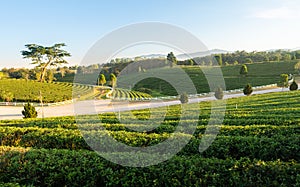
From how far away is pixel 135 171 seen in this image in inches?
218

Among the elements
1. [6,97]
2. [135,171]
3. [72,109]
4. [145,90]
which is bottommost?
[72,109]

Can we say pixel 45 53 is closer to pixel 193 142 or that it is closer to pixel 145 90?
pixel 145 90

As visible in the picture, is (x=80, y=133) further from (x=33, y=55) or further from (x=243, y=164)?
(x=33, y=55)

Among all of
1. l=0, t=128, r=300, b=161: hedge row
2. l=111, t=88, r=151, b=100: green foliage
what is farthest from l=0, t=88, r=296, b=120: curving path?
l=0, t=128, r=300, b=161: hedge row

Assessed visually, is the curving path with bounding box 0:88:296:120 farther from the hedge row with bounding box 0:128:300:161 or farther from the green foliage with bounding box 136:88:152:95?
the hedge row with bounding box 0:128:300:161

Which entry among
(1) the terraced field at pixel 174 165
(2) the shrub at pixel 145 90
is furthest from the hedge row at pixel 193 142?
(2) the shrub at pixel 145 90

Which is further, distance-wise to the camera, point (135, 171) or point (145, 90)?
point (145, 90)

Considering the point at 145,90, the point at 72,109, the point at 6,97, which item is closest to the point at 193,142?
the point at 72,109

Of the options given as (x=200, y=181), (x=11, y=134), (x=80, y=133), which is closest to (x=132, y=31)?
(x=80, y=133)

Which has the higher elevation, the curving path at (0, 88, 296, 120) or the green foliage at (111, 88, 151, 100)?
the green foliage at (111, 88, 151, 100)

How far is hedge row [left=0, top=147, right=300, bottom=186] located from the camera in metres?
4.81

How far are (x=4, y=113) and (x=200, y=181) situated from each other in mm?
29366

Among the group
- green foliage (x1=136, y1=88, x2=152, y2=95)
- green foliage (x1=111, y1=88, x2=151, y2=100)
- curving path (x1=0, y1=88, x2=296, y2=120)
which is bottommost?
curving path (x1=0, y1=88, x2=296, y2=120)

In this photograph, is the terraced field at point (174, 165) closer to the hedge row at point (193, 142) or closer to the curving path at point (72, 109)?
the hedge row at point (193, 142)
